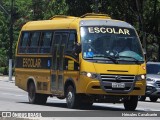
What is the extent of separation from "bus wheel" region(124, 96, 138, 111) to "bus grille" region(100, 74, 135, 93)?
27.8 inches

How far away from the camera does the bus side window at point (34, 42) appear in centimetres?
2342

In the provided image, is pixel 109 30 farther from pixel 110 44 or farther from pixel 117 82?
pixel 117 82

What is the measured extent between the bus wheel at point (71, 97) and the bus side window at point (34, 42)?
3192 millimetres

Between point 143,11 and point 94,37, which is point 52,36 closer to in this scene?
point 94,37

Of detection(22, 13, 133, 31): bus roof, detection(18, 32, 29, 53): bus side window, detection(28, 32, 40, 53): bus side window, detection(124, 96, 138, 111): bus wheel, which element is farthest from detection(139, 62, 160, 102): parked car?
detection(124, 96, 138, 111): bus wheel

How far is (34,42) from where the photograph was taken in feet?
77.7

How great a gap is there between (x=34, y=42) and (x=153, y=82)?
317 inches

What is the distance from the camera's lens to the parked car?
29391mm

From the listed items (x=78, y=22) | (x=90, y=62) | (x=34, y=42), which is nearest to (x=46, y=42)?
(x=34, y=42)

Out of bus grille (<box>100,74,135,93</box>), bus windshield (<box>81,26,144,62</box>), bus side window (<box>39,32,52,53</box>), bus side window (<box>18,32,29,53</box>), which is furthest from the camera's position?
bus side window (<box>18,32,29,53</box>)

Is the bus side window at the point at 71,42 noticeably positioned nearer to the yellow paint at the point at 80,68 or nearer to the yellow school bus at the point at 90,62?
the yellow school bus at the point at 90,62

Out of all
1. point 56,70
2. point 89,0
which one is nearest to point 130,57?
point 56,70

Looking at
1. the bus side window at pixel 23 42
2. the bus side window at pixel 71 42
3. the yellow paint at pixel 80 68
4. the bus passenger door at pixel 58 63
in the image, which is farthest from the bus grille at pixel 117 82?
the bus side window at pixel 23 42

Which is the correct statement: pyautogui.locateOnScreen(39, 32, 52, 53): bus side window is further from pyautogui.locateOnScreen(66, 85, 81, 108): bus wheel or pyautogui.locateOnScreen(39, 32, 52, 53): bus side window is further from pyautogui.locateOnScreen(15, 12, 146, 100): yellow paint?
pyautogui.locateOnScreen(66, 85, 81, 108): bus wheel
